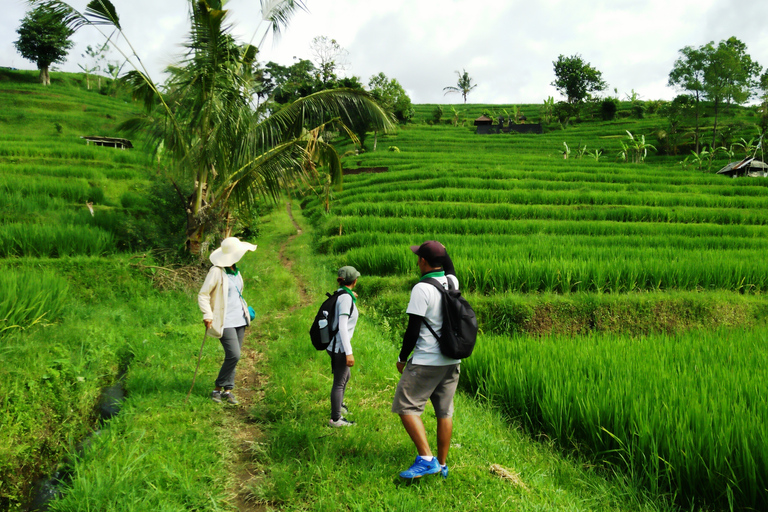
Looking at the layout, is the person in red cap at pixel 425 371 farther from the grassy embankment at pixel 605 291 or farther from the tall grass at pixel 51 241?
the tall grass at pixel 51 241

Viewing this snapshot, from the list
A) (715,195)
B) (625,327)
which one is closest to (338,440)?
(625,327)

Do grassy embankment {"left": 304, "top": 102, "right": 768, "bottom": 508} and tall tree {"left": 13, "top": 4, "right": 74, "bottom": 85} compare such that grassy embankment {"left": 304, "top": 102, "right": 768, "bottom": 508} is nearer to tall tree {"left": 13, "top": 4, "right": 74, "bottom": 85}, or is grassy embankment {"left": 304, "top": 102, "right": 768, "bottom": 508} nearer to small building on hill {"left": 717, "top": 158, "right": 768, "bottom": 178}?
small building on hill {"left": 717, "top": 158, "right": 768, "bottom": 178}

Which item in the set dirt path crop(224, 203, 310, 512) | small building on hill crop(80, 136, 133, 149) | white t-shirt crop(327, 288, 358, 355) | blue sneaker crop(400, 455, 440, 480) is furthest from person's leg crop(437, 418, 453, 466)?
small building on hill crop(80, 136, 133, 149)

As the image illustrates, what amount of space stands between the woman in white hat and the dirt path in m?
0.27

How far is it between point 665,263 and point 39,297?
10.8m

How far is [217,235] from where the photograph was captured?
9.41 meters

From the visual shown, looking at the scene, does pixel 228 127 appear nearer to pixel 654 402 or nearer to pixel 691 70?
pixel 654 402

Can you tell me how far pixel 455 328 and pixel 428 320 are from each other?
7.1 inches

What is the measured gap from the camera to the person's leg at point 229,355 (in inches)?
171

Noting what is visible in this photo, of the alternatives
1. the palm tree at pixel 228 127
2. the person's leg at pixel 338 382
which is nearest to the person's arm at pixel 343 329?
the person's leg at pixel 338 382

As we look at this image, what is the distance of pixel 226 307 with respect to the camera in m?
4.32

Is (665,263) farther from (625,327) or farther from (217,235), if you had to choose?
(217,235)

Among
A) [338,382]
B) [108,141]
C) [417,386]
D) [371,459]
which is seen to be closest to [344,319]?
[338,382]

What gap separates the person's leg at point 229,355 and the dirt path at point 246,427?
0.85 feet
